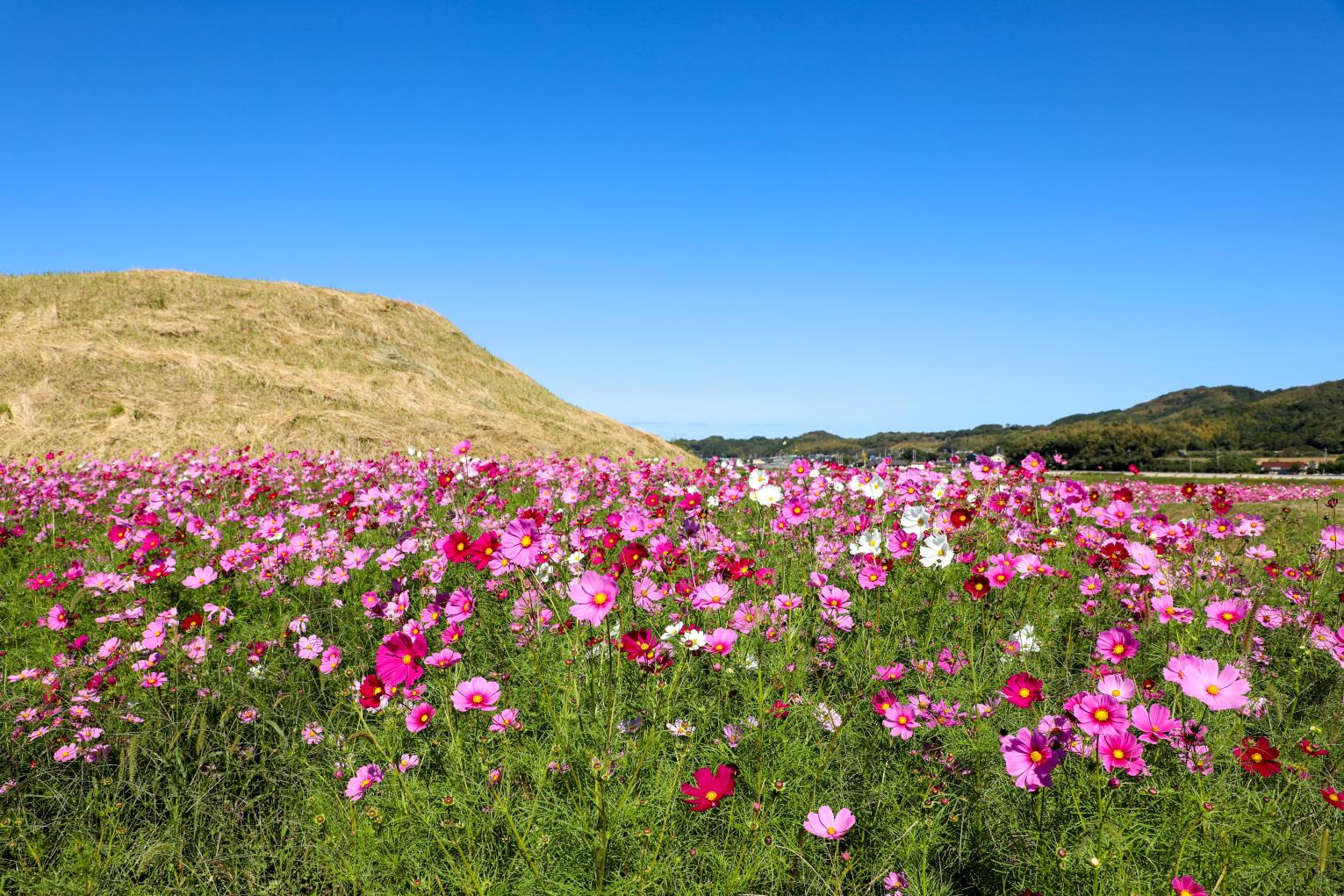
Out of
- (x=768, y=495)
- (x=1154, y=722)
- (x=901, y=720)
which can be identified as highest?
(x=768, y=495)

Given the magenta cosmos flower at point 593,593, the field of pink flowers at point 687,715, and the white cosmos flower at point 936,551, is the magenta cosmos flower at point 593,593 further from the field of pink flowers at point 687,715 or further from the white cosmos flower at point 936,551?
the white cosmos flower at point 936,551

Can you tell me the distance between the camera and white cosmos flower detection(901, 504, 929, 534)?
309 centimetres

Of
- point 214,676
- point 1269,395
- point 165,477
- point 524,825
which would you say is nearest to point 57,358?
point 165,477

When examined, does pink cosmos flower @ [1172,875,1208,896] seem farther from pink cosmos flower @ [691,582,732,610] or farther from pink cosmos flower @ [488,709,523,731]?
pink cosmos flower @ [488,709,523,731]

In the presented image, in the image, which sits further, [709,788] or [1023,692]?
[1023,692]

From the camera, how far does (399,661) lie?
5.62 ft

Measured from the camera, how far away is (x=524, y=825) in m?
1.92

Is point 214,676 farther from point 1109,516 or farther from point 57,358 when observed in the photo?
point 57,358

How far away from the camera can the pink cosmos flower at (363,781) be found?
1983 millimetres

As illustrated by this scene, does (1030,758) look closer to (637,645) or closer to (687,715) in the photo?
(637,645)

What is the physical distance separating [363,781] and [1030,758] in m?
1.88

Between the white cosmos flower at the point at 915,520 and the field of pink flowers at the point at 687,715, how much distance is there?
0.7 inches

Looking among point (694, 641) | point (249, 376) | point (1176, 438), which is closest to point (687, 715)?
point (694, 641)

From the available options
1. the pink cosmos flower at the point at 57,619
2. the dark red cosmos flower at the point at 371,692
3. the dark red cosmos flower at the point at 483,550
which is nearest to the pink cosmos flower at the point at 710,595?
the dark red cosmos flower at the point at 483,550
